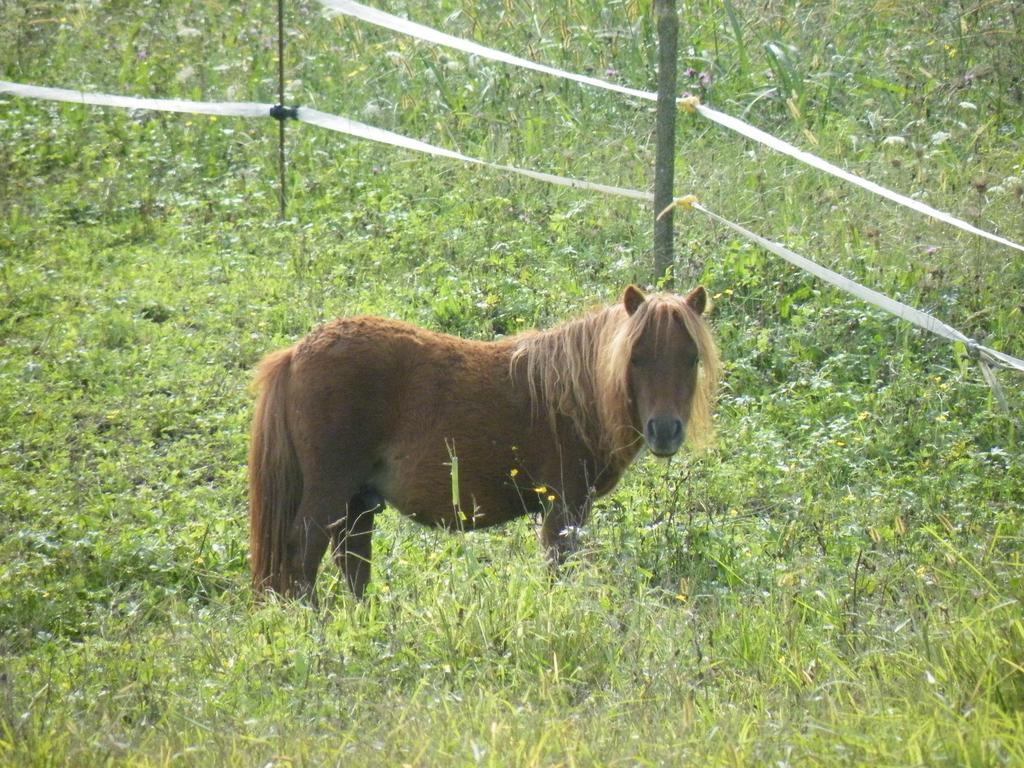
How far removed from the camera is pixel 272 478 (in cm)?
579

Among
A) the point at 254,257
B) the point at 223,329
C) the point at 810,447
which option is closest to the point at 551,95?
the point at 254,257

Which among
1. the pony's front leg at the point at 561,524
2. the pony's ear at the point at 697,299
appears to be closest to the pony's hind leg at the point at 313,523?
the pony's front leg at the point at 561,524

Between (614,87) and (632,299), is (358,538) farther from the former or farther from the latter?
(614,87)

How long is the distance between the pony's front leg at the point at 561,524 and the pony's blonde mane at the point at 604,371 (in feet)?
0.84

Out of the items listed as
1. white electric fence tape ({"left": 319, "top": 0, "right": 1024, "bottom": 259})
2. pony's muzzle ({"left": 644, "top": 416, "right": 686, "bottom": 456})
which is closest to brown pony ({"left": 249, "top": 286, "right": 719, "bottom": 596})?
pony's muzzle ({"left": 644, "top": 416, "right": 686, "bottom": 456})

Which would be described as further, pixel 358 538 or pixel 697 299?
pixel 358 538

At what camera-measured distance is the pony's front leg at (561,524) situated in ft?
18.5

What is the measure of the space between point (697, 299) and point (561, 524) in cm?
111

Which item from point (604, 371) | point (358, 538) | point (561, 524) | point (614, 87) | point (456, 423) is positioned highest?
point (614, 87)

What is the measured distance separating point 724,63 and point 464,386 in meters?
5.99

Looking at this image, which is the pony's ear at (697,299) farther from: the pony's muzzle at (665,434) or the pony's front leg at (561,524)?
the pony's front leg at (561,524)

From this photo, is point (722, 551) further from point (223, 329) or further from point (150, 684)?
point (223, 329)

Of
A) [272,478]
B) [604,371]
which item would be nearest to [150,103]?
[272,478]

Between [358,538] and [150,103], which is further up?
[150,103]
